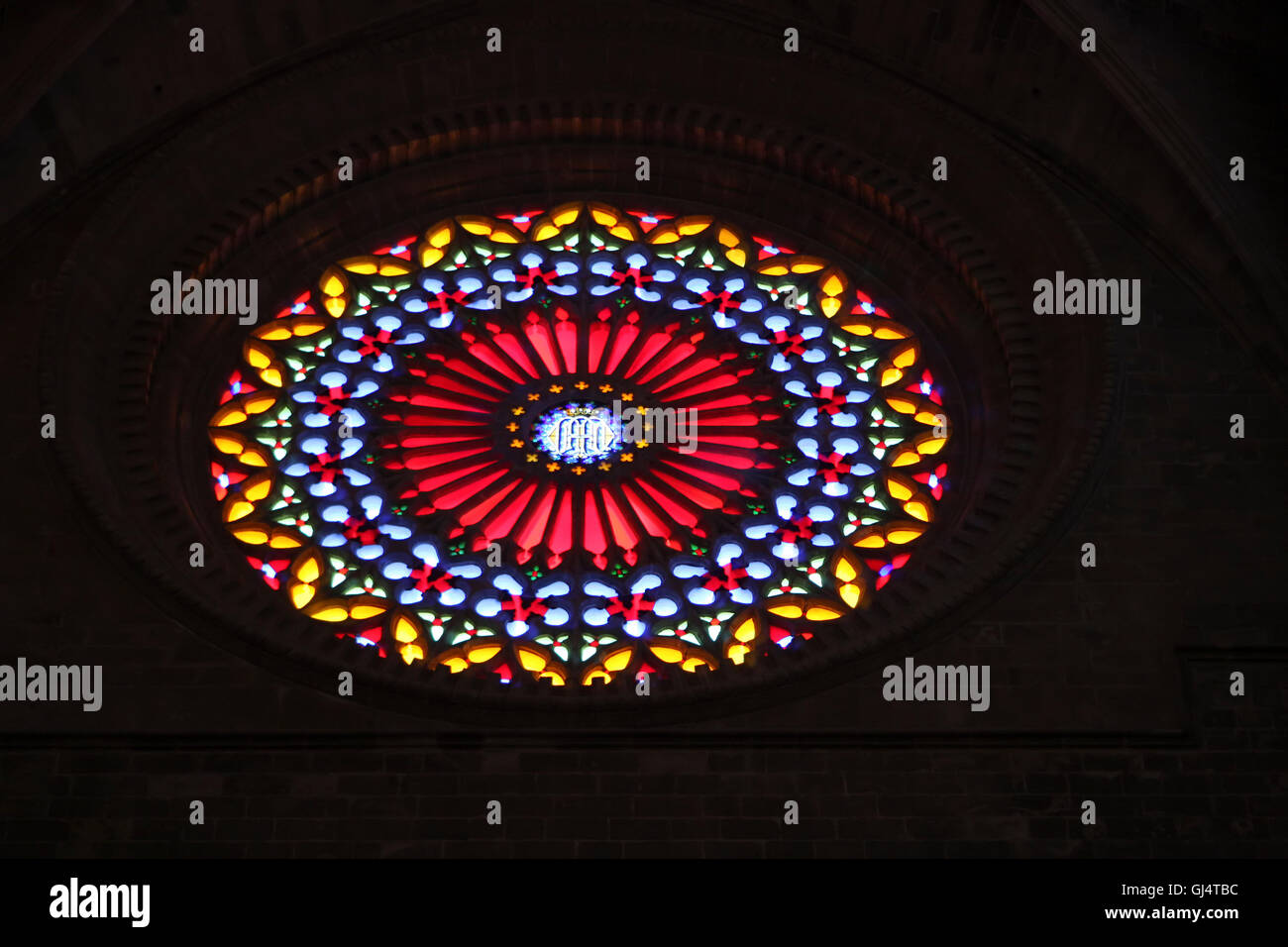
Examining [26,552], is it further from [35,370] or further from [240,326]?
[240,326]

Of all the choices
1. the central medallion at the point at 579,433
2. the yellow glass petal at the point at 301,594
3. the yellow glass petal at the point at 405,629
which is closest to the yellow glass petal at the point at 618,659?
the yellow glass petal at the point at 405,629

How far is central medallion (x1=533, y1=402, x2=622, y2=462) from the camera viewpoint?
17.4 meters

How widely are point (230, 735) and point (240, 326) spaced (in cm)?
406

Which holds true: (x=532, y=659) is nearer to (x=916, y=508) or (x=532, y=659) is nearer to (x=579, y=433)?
(x=579, y=433)

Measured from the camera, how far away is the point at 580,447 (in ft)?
57.1

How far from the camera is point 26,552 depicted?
15875 mm

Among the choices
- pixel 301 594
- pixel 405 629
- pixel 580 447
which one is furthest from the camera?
pixel 580 447

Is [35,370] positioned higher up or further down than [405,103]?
further down

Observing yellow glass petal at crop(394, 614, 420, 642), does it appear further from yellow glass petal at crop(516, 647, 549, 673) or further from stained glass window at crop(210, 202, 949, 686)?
yellow glass petal at crop(516, 647, 549, 673)

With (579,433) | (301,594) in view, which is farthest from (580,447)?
(301,594)

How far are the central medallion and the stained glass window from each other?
20 mm

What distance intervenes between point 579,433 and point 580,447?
144mm
